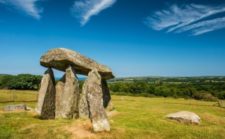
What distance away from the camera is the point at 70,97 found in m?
22.3

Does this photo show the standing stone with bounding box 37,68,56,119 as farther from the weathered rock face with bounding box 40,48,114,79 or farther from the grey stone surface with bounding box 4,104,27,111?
the grey stone surface with bounding box 4,104,27,111

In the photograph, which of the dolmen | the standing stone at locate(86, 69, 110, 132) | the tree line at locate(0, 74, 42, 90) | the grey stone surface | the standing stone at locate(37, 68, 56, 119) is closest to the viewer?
the standing stone at locate(86, 69, 110, 132)

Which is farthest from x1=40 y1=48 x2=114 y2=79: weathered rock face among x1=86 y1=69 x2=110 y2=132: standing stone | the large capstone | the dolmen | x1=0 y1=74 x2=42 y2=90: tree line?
x1=0 y1=74 x2=42 y2=90: tree line

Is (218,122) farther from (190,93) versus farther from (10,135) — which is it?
(190,93)

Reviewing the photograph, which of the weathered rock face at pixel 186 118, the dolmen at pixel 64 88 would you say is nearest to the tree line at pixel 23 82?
the dolmen at pixel 64 88

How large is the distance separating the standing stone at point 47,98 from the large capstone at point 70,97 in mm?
902

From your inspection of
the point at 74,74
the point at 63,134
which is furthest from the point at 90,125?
the point at 74,74

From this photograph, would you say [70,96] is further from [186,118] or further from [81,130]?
[186,118]

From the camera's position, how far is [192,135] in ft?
59.5

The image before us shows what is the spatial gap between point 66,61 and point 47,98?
3455 mm

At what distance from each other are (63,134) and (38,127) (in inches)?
92.6

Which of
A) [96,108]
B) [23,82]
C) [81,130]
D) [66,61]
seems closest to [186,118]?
[96,108]

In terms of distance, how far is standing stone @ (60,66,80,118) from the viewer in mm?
22172

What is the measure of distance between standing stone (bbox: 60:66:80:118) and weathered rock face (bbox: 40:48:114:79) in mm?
741
